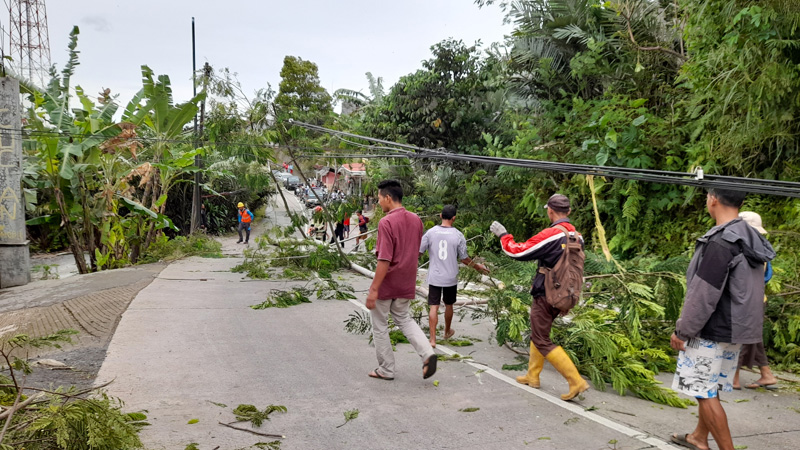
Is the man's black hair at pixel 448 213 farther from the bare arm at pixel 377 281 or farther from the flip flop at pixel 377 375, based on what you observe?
the flip flop at pixel 377 375

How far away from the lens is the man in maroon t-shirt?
235 inches

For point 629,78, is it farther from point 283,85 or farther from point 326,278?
point 283,85

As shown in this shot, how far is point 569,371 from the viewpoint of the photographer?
17.9 ft

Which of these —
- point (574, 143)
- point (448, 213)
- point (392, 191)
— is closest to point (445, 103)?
point (574, 143)

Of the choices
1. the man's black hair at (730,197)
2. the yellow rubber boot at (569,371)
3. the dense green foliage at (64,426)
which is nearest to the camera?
the dense green foliage at (64,426)

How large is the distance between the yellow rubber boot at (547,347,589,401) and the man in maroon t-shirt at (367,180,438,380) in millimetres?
1143

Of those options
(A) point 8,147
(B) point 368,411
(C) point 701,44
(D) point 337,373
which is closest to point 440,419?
(B) point 368,411

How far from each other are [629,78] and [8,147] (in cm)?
1414

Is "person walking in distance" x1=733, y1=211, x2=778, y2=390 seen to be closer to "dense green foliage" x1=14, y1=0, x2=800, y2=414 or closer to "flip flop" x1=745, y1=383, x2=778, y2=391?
"flip flop" x1=745, y1=383, x2=778, y2=391

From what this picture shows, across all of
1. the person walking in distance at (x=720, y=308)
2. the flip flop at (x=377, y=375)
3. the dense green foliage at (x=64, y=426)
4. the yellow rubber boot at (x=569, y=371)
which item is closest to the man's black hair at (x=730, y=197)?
the person walking in distance at (x=720, y=308)

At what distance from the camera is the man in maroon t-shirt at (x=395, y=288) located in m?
5.98

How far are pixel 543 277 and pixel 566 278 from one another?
0.25m

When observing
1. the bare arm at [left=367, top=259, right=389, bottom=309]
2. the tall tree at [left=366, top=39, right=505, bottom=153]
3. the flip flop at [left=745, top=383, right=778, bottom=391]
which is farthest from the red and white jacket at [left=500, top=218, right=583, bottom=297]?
the tall tree at [left=366, top=39, right=505, bottom=153]

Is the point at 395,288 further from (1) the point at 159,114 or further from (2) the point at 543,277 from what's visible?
(1) the point at 159,114
